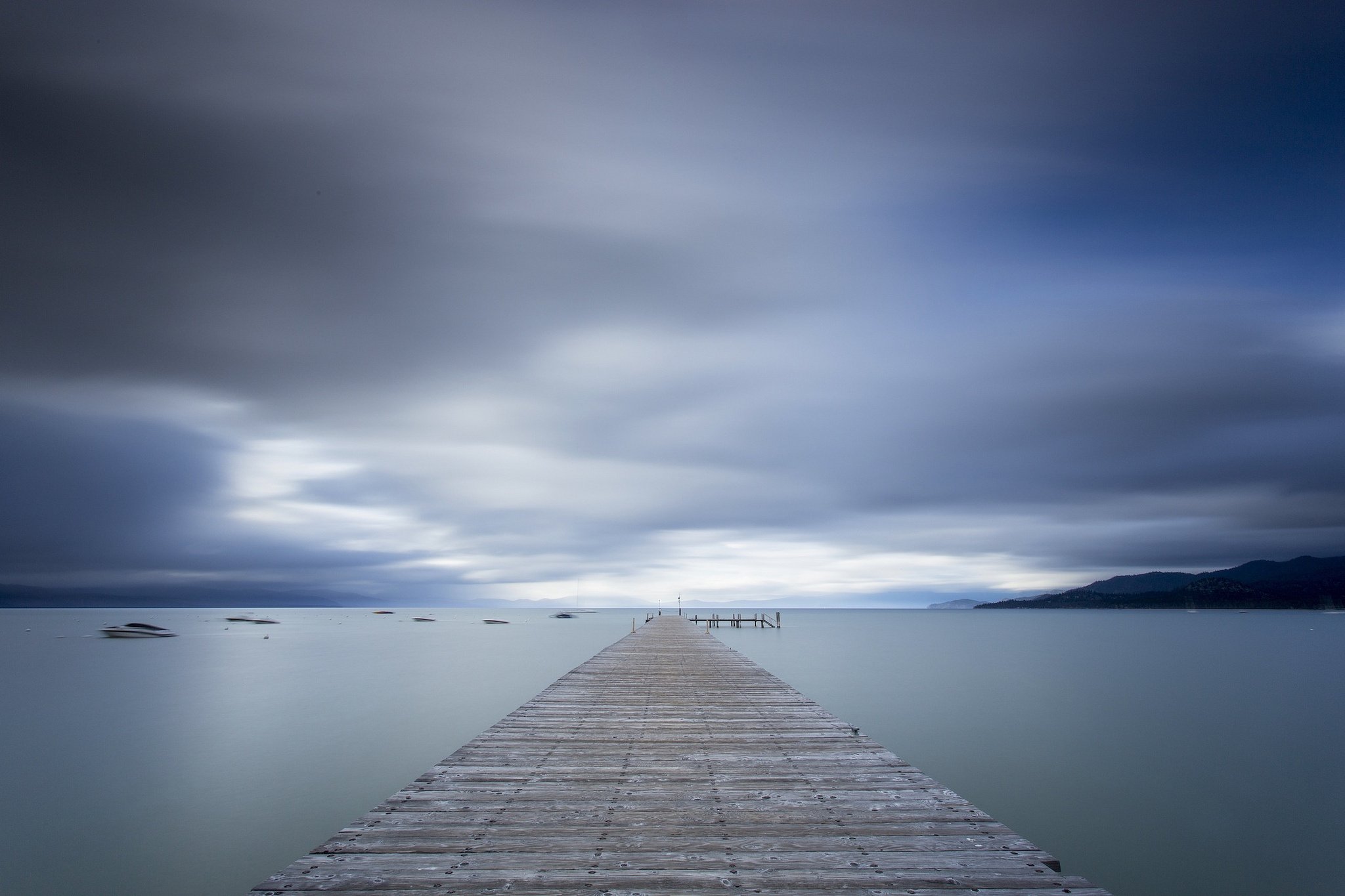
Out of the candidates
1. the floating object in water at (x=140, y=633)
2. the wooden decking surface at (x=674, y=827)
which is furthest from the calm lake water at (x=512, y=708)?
the floating object in water at (x=140, y=633)

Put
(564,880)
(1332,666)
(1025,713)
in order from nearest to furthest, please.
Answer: (564,880) → (1025,713) → (1332,666)

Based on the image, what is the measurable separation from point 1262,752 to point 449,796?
21.7 m

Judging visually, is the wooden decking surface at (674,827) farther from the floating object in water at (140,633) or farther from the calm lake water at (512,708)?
the floating object in water at (140,633)

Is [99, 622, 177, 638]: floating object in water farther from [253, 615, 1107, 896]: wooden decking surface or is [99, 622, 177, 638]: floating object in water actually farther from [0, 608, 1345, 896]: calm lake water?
[253, 615, 1107, 896]: wooden decking surface

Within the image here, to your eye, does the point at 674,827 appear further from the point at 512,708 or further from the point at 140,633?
the point at 140,633

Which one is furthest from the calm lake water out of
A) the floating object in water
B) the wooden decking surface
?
the floating object in water

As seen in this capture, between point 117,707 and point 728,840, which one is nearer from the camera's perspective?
point 728,840

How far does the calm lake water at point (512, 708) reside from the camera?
1069 centimetres

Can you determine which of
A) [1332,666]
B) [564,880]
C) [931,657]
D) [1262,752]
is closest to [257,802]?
[564,880]

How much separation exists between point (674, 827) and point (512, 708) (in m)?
19.9

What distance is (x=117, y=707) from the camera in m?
24.2

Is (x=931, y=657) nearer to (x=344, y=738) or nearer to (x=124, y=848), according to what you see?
(x=344, y=738)

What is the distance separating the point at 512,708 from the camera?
2403 centimetres

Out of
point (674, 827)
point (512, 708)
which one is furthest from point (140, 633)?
point (674, 827)
